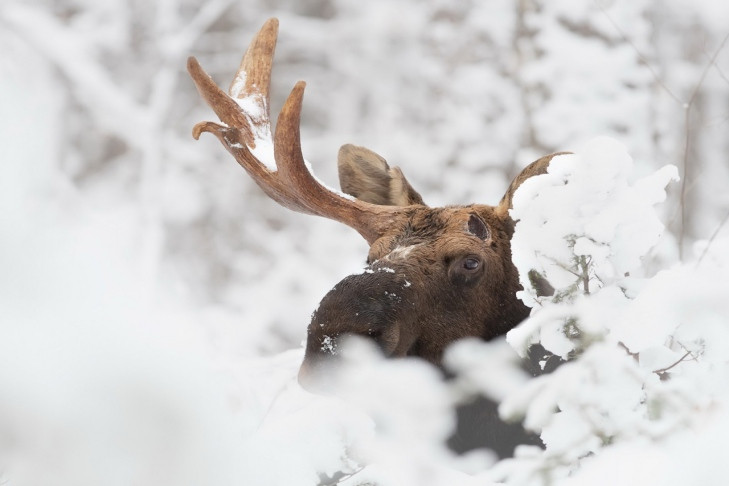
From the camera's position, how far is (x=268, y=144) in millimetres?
4062

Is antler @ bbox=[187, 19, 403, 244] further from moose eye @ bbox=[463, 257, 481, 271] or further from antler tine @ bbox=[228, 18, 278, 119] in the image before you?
moose eye @ bbox=[463, 257, 481, 271]

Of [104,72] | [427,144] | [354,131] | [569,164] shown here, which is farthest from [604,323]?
[104,72]

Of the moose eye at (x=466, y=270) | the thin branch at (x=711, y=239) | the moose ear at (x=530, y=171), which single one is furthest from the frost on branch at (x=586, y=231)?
the moose ear at (x=530, y=171)

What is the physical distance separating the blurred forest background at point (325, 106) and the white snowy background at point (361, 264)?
0.04m

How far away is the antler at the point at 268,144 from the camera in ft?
11.8

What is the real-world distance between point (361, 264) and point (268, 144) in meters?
0.73

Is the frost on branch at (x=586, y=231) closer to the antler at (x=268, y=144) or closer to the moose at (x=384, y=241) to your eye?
the moose at (x=384, y=241)

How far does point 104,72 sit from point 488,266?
10.6 metres

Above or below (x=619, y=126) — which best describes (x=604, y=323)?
below

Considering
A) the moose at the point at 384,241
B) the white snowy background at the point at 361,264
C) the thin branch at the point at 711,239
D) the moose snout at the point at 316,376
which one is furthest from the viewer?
the moose at the point at 384,241

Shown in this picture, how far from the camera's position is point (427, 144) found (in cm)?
1210

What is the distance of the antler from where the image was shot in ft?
11.8

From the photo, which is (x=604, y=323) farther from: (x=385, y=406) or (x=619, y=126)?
(x=619, y=126)

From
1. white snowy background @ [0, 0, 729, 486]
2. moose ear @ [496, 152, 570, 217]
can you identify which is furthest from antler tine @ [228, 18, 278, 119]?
moose ear @ [496, 152, 570, 217]
